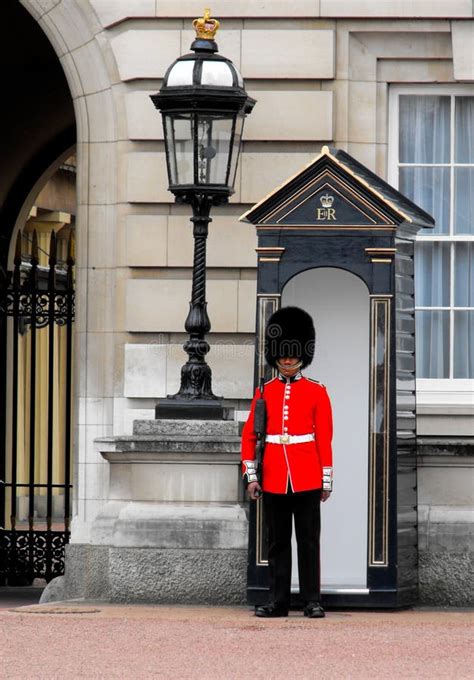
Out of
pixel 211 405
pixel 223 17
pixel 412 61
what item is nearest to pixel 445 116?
pixel 412 61

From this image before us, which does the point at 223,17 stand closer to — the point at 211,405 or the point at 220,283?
the point at 220,283

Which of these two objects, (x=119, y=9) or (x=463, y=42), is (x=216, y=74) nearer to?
(x=119, y=9)

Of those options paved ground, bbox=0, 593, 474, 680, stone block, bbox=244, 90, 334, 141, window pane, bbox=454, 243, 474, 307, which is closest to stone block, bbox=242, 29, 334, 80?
stone block, bbox=244, 90, 334, 141

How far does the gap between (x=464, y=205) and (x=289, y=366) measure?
2.08 meters

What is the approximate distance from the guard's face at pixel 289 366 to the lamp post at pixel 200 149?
76cm

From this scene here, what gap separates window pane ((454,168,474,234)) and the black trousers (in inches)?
92.5

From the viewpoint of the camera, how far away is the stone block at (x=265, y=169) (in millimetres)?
11844

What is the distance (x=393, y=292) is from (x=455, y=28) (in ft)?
6.47

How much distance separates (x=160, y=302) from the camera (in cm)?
1192

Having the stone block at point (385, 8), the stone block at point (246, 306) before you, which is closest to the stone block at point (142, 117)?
the stone block at point (246, 306)

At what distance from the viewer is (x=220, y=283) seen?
11859 millimetres

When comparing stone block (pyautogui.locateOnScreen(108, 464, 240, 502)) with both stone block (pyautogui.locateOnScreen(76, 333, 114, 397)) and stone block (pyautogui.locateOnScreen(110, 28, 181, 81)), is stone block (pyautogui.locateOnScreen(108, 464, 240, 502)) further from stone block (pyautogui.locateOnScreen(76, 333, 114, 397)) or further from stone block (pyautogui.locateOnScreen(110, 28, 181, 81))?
stone block (pyautogui.locateOnScreen(110, 28, 181, 81))

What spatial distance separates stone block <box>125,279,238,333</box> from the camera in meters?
11.9

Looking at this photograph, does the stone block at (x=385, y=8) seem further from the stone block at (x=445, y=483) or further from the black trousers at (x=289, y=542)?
the black trousers at (x=289, y=542)
